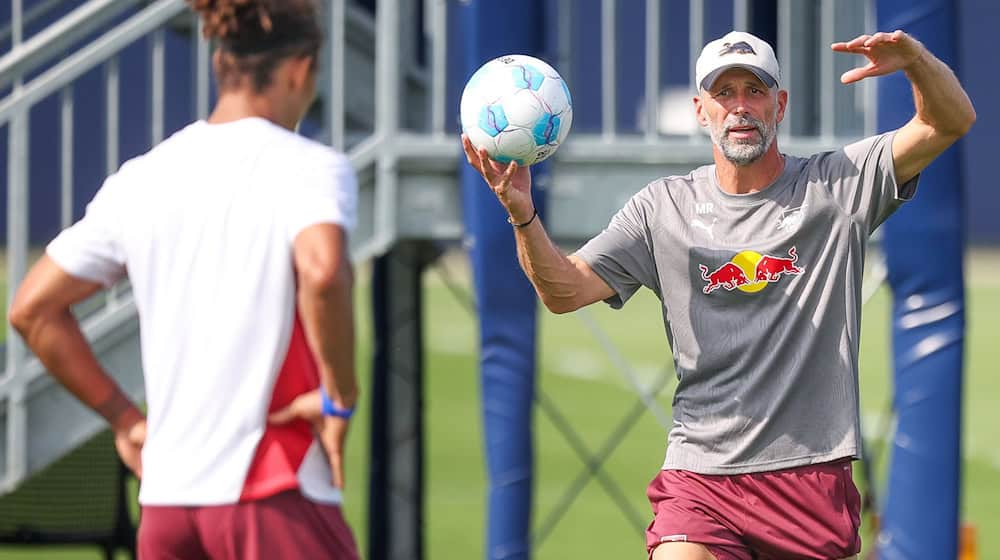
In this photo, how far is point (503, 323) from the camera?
21.1 ft

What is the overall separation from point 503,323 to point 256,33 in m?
3.32

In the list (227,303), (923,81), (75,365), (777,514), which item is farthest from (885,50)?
(75,365)

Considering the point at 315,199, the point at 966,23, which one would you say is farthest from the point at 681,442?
the point at 966,23

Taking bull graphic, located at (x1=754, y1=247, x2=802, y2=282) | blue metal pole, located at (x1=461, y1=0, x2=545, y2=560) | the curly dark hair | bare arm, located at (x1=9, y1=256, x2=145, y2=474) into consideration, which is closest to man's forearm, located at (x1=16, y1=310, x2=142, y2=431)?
bare arm, located at (x1=9, y1=256, x2=145, y2=474)

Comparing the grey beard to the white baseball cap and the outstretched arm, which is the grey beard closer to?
the white baseball cap

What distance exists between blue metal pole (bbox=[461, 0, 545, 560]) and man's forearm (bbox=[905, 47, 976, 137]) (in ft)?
8.97

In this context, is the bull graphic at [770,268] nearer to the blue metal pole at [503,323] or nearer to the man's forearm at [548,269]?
the man's forearm at [548,269]

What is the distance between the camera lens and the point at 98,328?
6375 millimetres

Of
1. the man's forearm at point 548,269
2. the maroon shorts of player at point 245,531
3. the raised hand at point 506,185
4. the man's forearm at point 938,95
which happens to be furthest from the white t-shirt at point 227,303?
the man's forearm at point 938,95

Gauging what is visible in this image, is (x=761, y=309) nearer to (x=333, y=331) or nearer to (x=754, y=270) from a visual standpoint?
(x=754, y=270)

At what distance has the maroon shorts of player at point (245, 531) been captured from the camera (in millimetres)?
3119

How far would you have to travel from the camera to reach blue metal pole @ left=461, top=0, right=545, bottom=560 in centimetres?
631

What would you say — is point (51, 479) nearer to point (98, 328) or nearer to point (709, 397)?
point (98, 328)

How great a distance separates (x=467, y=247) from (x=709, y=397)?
2707mm
